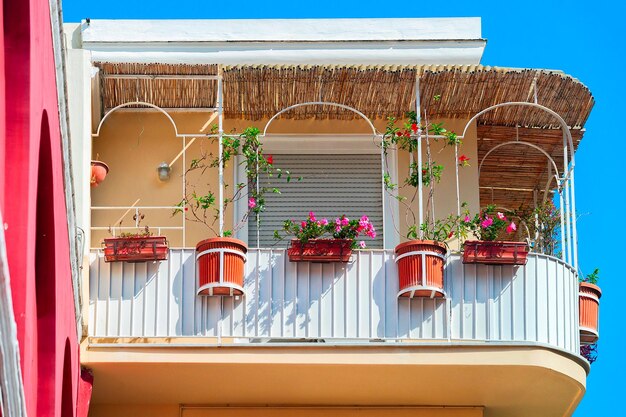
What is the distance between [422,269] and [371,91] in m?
2.55

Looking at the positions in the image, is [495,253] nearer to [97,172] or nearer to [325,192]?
[325,192]

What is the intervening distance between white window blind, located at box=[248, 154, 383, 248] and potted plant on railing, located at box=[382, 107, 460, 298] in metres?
0.22

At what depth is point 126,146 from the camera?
1733cm

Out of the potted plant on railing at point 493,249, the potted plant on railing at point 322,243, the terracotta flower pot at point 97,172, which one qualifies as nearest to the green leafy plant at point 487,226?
the potted plant on railing at point 493,249

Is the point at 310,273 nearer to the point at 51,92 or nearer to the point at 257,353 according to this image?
the point at 257,353

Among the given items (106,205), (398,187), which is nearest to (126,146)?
(106,205)

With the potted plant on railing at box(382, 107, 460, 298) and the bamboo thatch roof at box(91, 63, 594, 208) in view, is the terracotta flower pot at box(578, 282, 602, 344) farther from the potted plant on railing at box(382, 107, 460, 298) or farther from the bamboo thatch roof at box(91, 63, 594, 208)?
the bamboo thatch roof at box(91, 63, 594, 208)

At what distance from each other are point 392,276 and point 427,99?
2.38m

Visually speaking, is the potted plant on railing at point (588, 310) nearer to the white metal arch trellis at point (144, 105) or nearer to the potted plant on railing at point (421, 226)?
the potted plant on railing at point (421, 226)

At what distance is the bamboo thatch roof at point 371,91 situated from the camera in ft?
54.4

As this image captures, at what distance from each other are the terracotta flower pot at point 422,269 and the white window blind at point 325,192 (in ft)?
6.85

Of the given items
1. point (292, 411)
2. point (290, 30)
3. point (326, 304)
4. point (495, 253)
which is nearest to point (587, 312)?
point (495, 253)

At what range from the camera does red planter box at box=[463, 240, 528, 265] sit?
15117mm

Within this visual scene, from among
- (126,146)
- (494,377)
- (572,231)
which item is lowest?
(494,377)
